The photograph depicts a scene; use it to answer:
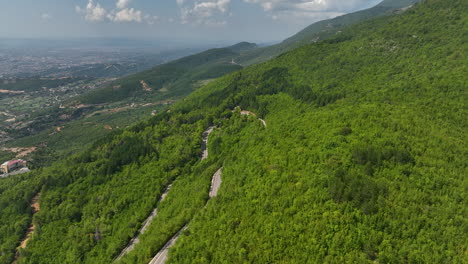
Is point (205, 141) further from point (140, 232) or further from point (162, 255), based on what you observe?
point (162, 255)

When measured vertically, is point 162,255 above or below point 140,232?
above

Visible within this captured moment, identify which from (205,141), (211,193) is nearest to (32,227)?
(211,193)

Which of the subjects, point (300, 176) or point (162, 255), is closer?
point (162, 255)

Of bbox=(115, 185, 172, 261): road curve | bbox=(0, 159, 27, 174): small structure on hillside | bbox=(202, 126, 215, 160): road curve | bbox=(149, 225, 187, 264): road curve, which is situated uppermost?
bbox=(202, 126, 215, 160): road curve

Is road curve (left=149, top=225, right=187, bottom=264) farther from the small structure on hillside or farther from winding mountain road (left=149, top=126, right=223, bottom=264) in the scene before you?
the small structure on hillside

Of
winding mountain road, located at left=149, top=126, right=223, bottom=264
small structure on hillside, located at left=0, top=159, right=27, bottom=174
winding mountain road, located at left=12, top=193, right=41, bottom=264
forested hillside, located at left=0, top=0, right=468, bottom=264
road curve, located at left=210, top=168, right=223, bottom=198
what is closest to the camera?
forested hillside, located at left=0, top=0, right=468, bottom=264

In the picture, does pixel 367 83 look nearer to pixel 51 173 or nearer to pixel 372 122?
pixel 372 122

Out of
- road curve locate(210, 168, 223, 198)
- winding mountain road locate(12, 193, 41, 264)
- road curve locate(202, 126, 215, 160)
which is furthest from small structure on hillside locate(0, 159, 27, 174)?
road curve locate(210, 168, 223, 198)
